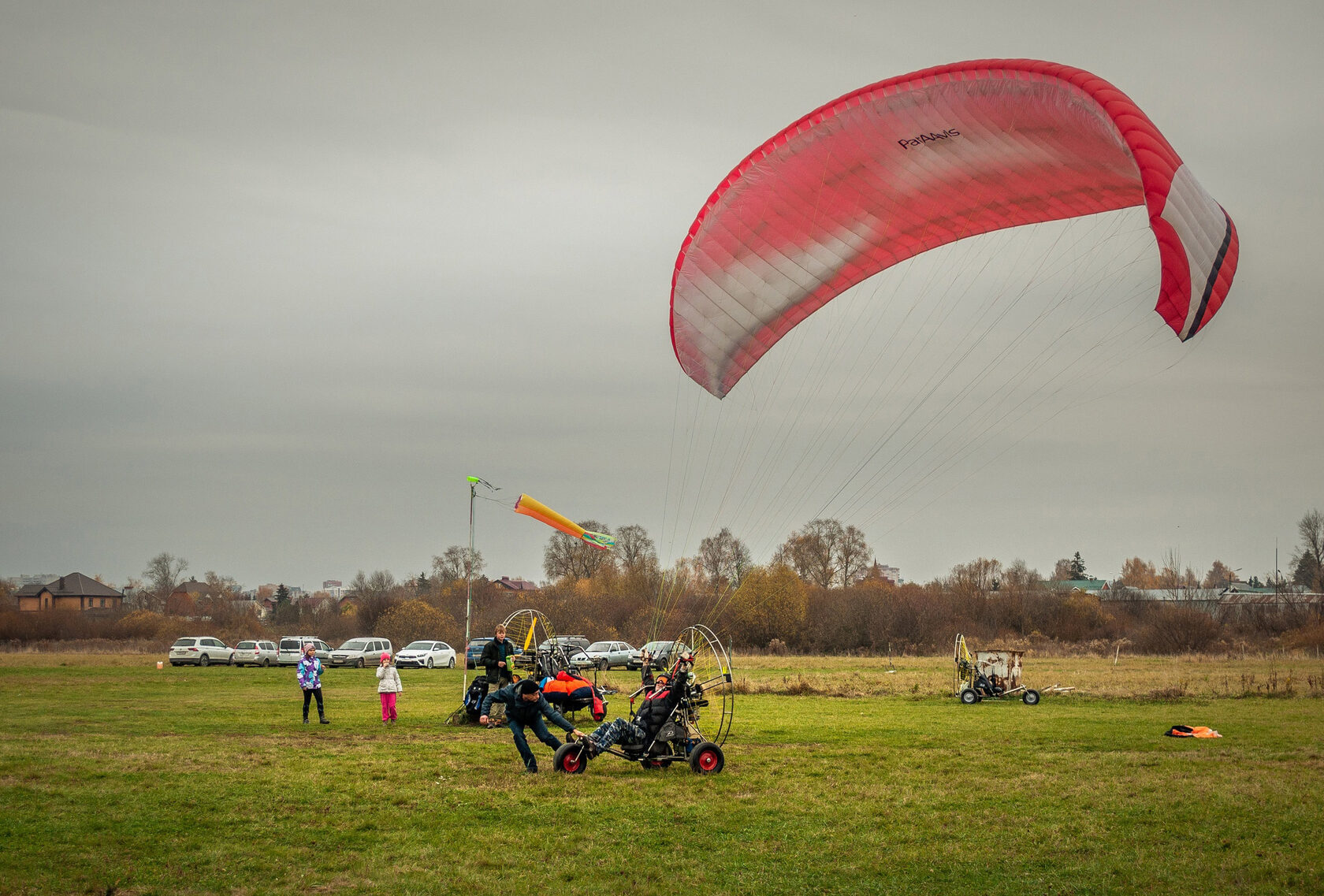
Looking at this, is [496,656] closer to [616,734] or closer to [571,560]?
[616,734]

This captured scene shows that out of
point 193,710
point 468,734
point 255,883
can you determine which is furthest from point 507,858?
point 193,710

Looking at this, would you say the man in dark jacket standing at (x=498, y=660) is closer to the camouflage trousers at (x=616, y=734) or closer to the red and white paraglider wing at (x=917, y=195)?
the camouflage trousers at (x=616, y=734)

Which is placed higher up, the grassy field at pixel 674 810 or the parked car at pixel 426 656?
the grassy field at pixel 674 810

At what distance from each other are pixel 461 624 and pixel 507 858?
149 feet

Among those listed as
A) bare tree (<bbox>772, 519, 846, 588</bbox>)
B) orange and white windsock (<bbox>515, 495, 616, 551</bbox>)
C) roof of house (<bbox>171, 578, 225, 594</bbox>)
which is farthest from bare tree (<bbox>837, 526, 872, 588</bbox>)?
roof of house (<bbox>171, 578, 225, 594</bbox>)

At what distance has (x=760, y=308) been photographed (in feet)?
40.5

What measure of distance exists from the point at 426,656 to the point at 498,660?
19.7m

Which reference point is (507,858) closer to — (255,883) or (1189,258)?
(255,883)

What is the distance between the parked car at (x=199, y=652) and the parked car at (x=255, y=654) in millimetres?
296

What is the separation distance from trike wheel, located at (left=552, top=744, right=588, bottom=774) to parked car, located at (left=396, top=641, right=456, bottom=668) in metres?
23.0

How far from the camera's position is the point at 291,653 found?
34719 mm

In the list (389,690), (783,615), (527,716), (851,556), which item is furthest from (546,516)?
(851,556)

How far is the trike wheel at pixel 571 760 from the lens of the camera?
33.0 feet

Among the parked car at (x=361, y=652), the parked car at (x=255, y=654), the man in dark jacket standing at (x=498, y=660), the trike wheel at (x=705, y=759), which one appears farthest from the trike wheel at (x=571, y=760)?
the parked car at (x=255, y=654)
